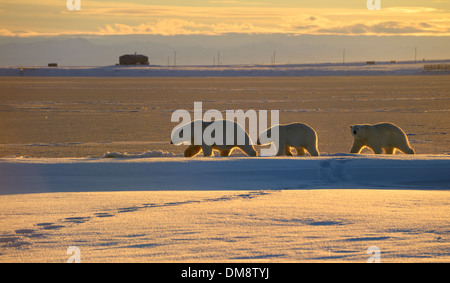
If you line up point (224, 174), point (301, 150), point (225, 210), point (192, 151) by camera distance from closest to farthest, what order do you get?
point (225, 210)
point (224, 174)
point (192, 151)
point (301, 150)

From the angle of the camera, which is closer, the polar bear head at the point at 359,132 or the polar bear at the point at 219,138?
the polar bear at the point at 219,138

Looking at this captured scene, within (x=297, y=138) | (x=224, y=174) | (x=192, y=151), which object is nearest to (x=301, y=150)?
(x=297, y=138)

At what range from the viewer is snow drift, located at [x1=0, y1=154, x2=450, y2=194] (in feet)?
22.9

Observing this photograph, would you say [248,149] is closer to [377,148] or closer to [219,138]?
[219,138]

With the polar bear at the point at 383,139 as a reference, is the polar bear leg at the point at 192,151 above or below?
below

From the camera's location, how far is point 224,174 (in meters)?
7.52

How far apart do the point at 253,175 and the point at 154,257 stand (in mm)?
3818

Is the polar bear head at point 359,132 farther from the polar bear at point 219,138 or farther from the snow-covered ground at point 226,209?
the snow-covered ground at point 226,209

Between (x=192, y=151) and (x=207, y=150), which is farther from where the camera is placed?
(x=192, y=151)

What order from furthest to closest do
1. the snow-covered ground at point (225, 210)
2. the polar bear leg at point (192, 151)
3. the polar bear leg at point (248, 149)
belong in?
1. the polar bear leg at point (192, 151)
2. the polar bear leg at point (248, 149)
3. the snow-covered ground at point (225, 210)

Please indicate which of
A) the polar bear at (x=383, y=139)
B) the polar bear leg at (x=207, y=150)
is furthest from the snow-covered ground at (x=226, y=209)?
the polar bear at (x=383, y=139)

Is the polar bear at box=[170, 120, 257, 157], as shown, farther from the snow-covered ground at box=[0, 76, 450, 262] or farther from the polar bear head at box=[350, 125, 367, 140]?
the snow-covered ground at box=[0, 76, 450, 262]

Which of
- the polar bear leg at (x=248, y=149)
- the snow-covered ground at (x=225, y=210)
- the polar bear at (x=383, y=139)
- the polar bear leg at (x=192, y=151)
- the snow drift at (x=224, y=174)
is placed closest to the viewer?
the snow-covered ground at (x=225, y=210)

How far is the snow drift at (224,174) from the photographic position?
6.98 meters
